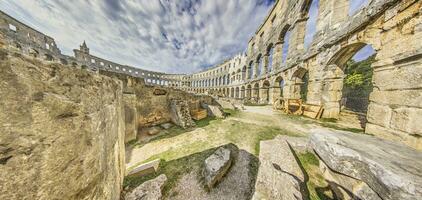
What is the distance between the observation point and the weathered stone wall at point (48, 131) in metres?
0.74

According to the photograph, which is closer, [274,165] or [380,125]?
[274,165]

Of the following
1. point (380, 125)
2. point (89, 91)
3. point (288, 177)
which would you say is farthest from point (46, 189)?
point (380, 125)

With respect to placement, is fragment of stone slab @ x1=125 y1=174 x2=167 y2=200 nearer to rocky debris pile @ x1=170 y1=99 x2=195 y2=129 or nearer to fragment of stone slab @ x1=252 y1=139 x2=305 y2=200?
fragment of stone slab @ x1=252 y1=139 x2=305 y2=200

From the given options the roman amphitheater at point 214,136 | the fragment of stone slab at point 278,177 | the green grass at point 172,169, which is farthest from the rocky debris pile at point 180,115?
the fragment of stone slab at point 278,177

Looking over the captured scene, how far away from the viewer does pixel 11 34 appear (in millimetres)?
12812

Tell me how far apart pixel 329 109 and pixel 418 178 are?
6550 mm

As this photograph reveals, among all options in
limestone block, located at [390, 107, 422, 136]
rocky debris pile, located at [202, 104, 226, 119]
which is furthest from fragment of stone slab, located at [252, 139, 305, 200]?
rocky debris pile, located at [202, 104, 226, 119]

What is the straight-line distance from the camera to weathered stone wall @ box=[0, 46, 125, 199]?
2.42 feet

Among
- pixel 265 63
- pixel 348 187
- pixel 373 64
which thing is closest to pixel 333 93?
pixel 373 64

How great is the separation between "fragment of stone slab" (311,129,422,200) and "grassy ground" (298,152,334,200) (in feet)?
1.88

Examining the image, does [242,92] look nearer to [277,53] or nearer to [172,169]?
[277,53]

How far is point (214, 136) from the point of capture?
4.67 meters

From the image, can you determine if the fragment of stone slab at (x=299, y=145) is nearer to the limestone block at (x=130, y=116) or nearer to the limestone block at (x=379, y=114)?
the limestone block at (x=379, y=114)

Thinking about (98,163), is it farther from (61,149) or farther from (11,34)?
(11,34)
